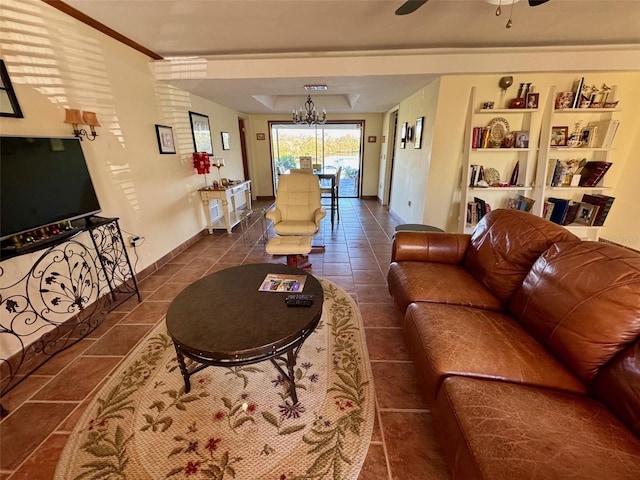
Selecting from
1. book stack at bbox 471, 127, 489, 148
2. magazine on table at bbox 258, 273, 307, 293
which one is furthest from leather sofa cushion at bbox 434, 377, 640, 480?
book stack at bbox 471, 127, 489, 148

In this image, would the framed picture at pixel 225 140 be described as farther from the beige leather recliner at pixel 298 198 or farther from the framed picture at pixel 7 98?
the framed picture at pixel 7 98

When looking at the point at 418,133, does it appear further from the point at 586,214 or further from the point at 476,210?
the point at 586,214

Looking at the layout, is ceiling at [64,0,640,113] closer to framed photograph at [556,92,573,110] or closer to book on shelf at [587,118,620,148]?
framed photograph at [556,92,573,110]

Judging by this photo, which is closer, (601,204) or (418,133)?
(601,204)

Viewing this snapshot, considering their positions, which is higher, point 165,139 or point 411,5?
point 411,5

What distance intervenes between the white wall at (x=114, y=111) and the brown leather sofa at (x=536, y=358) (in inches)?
111

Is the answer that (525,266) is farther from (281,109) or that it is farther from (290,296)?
(281,109)

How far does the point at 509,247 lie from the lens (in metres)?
1.69

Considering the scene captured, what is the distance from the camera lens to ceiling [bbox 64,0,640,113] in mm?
2055

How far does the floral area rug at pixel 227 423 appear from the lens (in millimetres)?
1156

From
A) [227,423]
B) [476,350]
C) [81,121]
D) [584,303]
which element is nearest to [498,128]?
[584,303]

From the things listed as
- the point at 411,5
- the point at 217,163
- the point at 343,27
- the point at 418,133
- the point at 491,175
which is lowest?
the point at 491,175

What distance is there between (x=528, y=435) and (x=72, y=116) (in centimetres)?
320

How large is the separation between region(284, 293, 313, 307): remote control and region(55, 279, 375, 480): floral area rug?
0.49 meters
